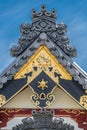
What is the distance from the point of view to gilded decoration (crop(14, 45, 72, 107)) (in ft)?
55.3

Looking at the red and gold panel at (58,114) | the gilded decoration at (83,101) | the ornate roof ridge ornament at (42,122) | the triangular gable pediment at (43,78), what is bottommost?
the ornate roof ridge ornament at (42,122)

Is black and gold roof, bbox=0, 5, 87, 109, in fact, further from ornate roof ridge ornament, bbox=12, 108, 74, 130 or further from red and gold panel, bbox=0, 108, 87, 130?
ornate roof ridge ornament, bbox=12, 108, 74, 130

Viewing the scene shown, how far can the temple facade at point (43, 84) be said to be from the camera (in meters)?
16.3

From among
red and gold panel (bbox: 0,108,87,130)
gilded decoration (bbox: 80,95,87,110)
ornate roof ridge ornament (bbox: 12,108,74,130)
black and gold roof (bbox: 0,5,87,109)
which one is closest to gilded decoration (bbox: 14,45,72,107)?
black and gold roof (bbox: 0,5,87,109)

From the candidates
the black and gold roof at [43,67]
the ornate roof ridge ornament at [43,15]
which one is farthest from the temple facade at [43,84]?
the ornate roof ridge ornament at [43,15]

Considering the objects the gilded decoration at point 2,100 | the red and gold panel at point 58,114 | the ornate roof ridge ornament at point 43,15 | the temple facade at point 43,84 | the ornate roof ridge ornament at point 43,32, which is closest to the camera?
the temple facade at point 43,84

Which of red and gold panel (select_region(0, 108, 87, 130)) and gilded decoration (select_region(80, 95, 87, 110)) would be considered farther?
gilded decoration (select_region(80, 95, 87, 110))

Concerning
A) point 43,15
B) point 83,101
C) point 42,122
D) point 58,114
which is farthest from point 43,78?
point 43,15

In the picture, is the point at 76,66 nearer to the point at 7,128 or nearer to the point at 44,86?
the point at 44,86

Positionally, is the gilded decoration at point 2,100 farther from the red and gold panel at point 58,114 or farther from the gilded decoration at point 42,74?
the gilded decoration at point 42,74

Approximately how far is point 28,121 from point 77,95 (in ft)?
6.49

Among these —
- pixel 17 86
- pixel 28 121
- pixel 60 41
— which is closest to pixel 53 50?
pixel 60 41

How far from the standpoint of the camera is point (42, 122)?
15.6 metres

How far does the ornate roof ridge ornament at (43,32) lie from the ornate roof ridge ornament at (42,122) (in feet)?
9.24
